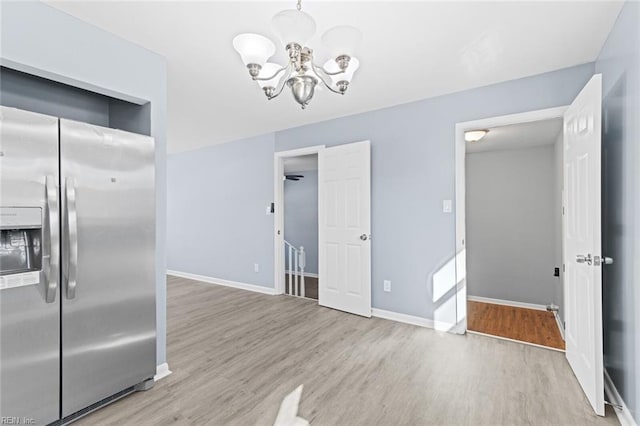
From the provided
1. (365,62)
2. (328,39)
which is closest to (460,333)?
(365,62)

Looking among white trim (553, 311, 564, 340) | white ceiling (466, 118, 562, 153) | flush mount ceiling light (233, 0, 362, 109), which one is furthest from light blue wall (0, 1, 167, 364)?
white trim (553, 311, 564, 340)

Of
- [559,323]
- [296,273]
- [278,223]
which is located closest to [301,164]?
[278,223]

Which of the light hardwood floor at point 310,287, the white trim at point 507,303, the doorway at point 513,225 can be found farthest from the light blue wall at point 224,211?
A: the white trim at point 507,303

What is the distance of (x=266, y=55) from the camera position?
5.23 feet

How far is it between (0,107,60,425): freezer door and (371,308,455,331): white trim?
2939mm

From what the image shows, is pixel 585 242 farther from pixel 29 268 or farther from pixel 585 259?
pixel 29 268

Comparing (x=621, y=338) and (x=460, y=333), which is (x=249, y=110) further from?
(x=621, y=338)

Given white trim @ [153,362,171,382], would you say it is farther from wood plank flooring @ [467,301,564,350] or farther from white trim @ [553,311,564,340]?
white trim @ [553,311,564,340]

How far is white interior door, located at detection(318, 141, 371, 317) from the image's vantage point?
3.74 meters

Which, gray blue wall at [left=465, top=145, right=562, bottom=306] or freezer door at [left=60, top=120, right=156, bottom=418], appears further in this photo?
gray blue wall at [left=465, top=145, right=562, bottom=306]

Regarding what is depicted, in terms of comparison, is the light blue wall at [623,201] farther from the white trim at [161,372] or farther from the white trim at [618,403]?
the white trim at [161,372]

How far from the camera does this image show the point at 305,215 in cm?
721

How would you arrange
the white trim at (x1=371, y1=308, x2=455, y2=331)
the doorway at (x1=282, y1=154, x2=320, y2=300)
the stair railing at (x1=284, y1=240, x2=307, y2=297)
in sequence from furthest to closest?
the doorway at (x1=282, y1=154, x2=320, y2=300) < the stair railing at (x1=284, y1=240, x2=307, y2=297) < the white trim at (x1=371, y1=308, x2=455, y2=331)

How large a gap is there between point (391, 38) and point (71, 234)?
7.87 ft
